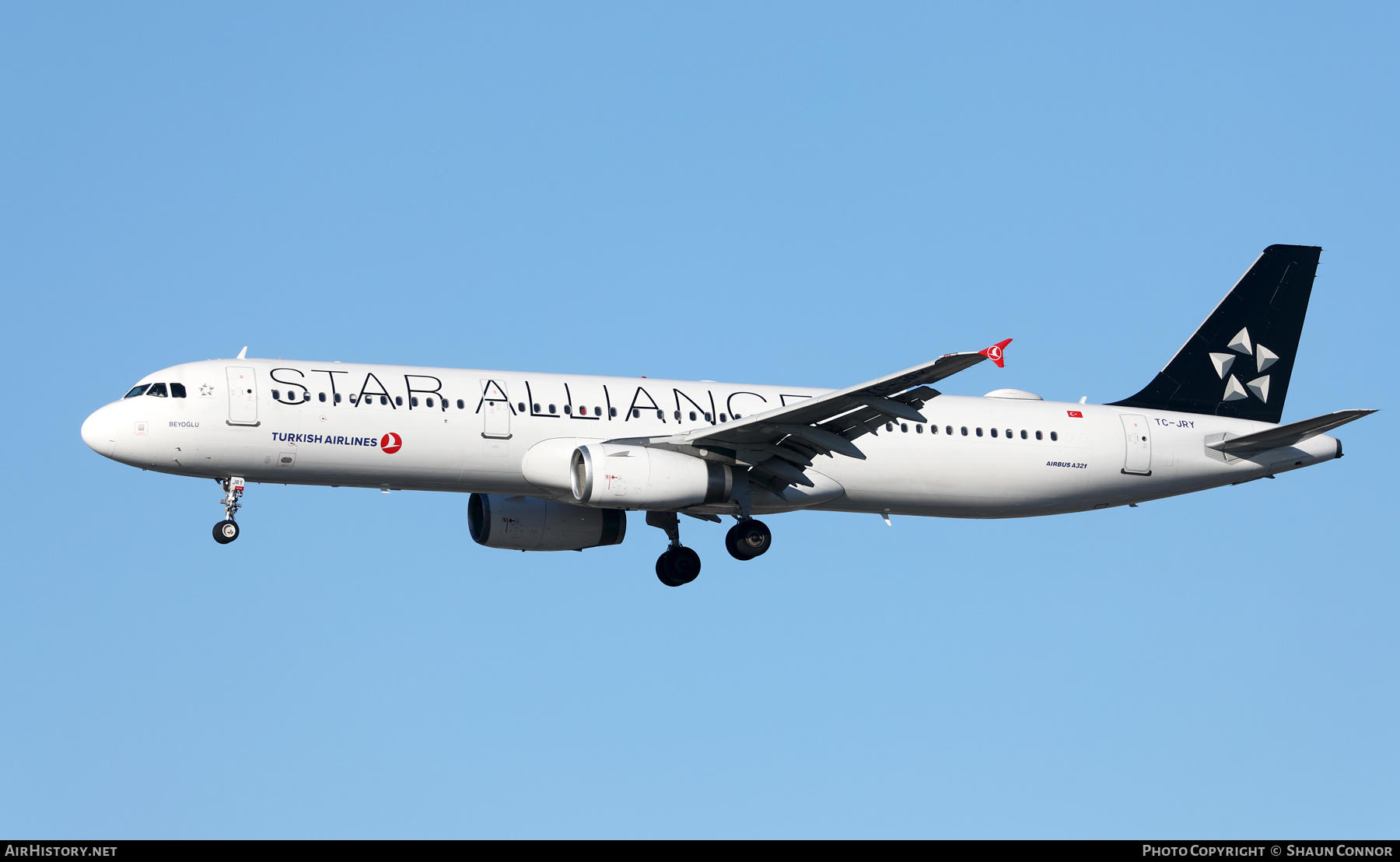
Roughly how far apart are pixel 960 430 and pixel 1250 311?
33.1 ft

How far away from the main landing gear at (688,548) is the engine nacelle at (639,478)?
1989 mm

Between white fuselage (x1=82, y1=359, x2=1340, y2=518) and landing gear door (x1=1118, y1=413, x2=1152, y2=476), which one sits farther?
landing gear door (x1=1118, y1=413, x2=1152, y2=476)

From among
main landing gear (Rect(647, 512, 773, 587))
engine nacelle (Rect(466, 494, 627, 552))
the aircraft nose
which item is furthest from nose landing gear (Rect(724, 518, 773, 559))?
the aircraft nose

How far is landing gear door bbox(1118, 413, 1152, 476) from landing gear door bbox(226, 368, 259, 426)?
67.9 feet

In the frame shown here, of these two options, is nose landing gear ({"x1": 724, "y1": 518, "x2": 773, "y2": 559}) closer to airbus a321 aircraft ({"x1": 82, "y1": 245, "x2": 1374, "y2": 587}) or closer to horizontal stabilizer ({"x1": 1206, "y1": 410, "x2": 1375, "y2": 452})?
airbus a321 aircraft ({"x1": 82, "y1": 245, "x2": 1374, "y2": 587})

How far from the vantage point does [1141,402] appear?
147 ft

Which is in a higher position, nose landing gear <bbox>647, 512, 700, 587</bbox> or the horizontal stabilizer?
the horizontal stabilizer

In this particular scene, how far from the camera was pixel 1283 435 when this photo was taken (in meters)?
42.0

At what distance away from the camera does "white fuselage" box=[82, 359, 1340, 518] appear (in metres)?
A: 36.8

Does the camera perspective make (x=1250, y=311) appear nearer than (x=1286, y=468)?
No
